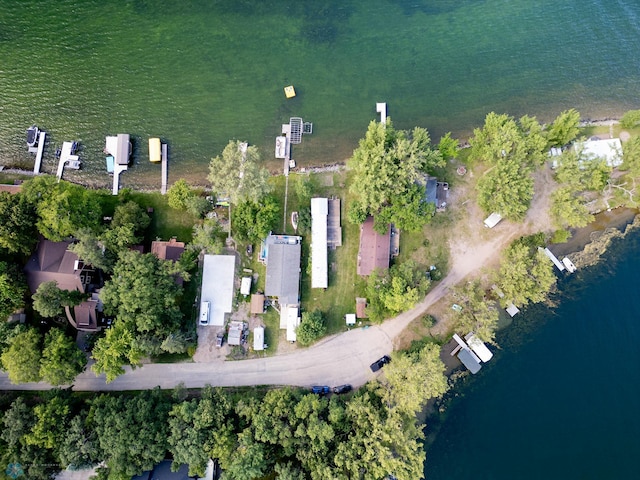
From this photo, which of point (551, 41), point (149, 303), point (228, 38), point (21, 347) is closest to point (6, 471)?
point (21, 347)

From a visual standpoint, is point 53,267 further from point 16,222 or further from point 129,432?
point 129,432

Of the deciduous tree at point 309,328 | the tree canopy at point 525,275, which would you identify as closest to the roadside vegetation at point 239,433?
the deciduous tree at point 309,328

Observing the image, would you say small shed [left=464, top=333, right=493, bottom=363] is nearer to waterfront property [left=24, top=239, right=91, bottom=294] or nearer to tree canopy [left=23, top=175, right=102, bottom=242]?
waterfront property [left=24, top=239, right=91, bottom=294]

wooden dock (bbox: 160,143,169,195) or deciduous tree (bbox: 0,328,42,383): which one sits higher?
wooden dock (bbox: 160,143,169,195)

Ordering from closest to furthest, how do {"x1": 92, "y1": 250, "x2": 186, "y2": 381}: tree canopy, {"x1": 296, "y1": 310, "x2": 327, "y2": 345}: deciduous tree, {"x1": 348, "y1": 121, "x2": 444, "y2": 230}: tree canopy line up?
{"x1": 92, "y1": 250, "x2": 186, "y2": 381}: tree canopy
{"x1": 348, "y1": 121, "x2": 444, "y2": 230}: tree canopy
{"x1": 296, "y1": 310, "x2": 327, "y2": 345}: deciduous tree

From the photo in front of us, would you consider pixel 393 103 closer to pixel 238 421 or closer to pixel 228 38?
pixel 228 38

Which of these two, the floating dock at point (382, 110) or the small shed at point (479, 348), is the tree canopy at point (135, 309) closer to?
the floating dock at point (382, 110)

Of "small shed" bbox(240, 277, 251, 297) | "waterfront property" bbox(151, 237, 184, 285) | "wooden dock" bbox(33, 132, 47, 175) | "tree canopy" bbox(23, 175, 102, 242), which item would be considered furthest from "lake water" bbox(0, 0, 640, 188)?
"small shed" bbox(240, 277, 251, 297)
